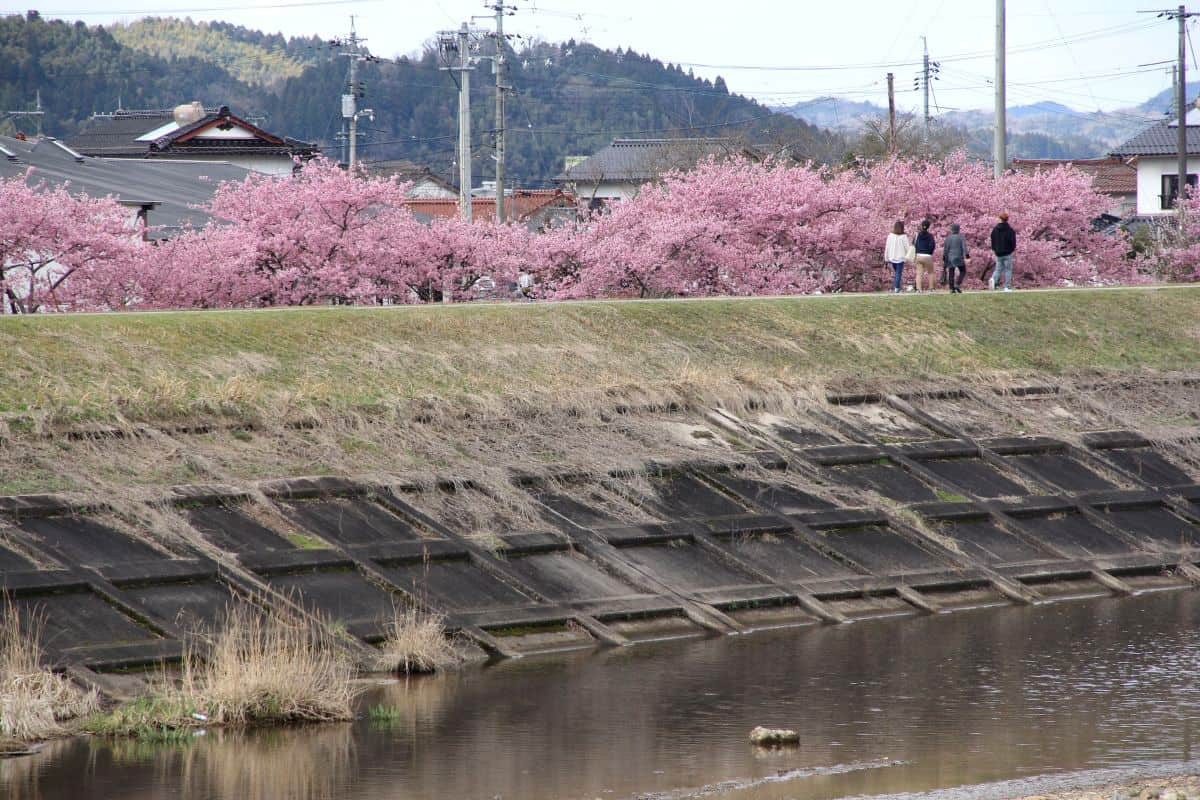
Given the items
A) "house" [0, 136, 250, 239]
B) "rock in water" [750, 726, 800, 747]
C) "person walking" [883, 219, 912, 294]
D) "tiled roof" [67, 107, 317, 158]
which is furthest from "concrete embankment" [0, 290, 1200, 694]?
"tiled roof" [67, 107, 317, 158]

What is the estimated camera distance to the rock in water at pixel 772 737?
42.4 ft

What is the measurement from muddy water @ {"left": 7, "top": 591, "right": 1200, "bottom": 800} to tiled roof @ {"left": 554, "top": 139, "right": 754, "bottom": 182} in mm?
67766

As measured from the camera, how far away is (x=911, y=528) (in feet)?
67.6

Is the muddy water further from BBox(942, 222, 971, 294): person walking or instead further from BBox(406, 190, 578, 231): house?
BBox(406, 190, 578, 231): house

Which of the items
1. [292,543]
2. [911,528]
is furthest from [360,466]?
[911,528]

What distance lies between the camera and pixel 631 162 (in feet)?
297

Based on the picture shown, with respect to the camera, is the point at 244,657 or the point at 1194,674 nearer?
the point at 244,657

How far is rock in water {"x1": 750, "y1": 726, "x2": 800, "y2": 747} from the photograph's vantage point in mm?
12914

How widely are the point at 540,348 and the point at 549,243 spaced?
11.8m

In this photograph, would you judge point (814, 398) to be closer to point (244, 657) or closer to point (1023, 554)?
point (1023, 554)

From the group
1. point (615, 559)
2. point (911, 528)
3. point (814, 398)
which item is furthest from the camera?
point (814, 398)

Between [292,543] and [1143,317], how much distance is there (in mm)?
→ 20749

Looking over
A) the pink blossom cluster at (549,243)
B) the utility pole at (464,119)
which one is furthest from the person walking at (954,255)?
the utility pole at (464,119)

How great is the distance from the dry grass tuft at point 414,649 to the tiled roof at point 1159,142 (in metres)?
67.5
